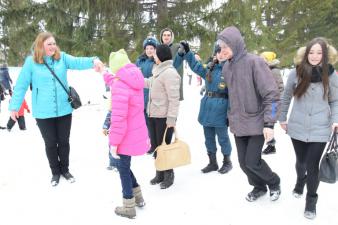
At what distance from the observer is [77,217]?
397 centimetres

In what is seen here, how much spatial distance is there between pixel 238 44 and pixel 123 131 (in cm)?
145

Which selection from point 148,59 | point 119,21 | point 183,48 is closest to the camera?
point 183,48

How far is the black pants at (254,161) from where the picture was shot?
3.80m

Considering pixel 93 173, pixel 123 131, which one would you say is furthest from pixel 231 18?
pixel 123 131

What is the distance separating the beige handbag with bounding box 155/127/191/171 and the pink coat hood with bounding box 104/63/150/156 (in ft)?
1.47

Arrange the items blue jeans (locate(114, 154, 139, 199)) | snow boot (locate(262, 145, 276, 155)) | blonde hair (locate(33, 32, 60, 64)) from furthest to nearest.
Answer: snow boot (locate(262, 145, 276, 155))
blonde hair (locate(33, 32, 60, 64))
blue jeans (locate(114, 154, 139, 199))

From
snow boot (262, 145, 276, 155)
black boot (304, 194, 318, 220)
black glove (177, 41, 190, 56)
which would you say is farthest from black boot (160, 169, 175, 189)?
snow boot (262, 145, 276, 155)

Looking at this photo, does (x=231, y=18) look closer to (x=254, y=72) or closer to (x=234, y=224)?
(x=254, y=72)

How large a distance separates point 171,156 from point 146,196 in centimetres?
63

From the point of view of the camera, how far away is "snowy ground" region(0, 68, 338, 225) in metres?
3.90

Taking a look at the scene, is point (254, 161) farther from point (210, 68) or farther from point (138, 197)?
point (210, 68)

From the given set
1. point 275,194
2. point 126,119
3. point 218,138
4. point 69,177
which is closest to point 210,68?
point 218,138

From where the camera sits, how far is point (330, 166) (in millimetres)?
3635

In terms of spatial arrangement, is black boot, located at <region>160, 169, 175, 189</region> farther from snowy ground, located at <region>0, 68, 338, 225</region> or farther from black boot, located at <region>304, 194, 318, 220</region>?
black boot, located at <region>304, 194, 318, 220</region>
